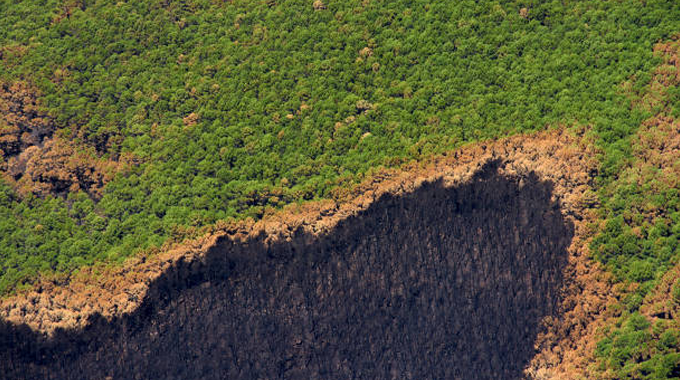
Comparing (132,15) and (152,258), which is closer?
(152,258)

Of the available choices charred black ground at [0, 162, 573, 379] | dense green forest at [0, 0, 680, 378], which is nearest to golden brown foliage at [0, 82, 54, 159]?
dense green forest at [0, 0, 680, 378]

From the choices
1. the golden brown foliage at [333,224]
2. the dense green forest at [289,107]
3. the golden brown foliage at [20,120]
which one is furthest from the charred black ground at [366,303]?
the golden brown foliage at [20,120]

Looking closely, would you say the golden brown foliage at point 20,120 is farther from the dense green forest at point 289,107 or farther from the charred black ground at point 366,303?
the charred black ground at point 366,303

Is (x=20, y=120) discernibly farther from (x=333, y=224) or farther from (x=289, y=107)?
(x=333, y=224)

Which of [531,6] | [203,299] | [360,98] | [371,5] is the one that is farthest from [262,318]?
[531,6]

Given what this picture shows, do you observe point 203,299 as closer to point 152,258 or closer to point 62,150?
point 152,258

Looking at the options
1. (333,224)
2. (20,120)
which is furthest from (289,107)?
(20,120)

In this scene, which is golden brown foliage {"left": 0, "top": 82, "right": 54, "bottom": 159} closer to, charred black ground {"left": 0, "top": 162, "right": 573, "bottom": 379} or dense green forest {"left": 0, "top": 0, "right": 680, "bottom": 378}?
A: dense green forest {"left": 0, "top": 0, "right": 680, "bottom": 378}
